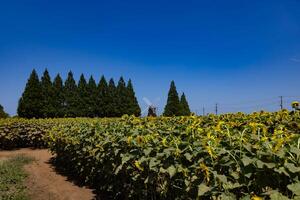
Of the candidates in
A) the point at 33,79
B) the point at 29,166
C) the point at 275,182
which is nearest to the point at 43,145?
the point at 29,166

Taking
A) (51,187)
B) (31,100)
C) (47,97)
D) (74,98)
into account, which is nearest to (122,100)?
(74,98)

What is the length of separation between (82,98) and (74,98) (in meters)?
2.01

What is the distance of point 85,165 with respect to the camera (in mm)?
6391

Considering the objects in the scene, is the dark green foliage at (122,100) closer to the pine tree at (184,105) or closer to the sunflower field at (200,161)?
the pine tree at (184,105)

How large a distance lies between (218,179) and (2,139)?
13.1m

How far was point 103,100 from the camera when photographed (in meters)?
39.5

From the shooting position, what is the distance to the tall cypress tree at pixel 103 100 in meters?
38.9

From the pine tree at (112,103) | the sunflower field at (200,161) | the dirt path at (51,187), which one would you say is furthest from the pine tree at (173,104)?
the sunflower field at (200,161)

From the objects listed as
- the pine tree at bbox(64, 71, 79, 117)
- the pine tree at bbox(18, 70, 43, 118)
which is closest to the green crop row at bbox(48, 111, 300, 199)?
the pine tree at bbox(18, 70, 43, 118)

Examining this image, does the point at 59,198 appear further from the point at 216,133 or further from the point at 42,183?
the point at 216,133

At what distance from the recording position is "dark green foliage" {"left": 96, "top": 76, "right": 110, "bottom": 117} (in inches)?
1528

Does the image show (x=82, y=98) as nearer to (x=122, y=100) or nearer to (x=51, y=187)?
(x=122, y=100)

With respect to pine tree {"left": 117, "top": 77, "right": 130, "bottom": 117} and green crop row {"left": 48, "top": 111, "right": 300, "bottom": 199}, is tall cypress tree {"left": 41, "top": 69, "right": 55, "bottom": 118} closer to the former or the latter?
pine tree {"left": 117, "top": 77, "right": 130, "bottom": 117}

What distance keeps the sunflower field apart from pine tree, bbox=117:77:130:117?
33.5m
